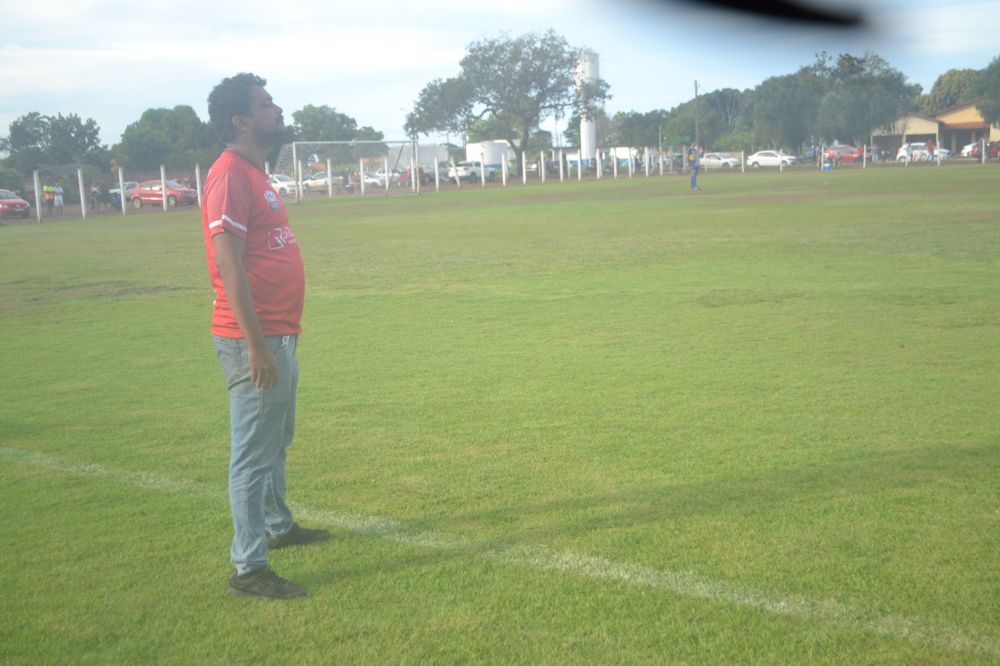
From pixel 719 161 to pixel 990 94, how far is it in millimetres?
21591

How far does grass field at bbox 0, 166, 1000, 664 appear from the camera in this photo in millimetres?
3916

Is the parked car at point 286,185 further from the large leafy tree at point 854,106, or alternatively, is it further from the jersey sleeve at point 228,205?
the jersey sleeve at point 228,205

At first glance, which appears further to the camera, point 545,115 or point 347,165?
point 545,115

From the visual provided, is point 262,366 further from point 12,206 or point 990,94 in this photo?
point 990,94

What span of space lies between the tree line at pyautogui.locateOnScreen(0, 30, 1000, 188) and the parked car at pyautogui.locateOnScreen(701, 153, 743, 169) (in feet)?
11.5

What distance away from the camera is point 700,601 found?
4074 mm

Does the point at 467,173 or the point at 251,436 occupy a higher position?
the point at 467,173

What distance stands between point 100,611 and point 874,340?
756 cm

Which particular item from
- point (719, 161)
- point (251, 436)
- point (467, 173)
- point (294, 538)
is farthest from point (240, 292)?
point (719, 161)

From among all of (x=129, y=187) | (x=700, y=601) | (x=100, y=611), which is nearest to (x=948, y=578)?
(x=700, y=601)

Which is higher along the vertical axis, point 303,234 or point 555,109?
point 555,109

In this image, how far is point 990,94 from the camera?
82.8m

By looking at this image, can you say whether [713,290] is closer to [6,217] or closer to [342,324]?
[342,324]

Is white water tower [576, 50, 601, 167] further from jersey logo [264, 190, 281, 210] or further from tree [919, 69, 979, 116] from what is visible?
jersey logo [264, 190, 281, 210]
